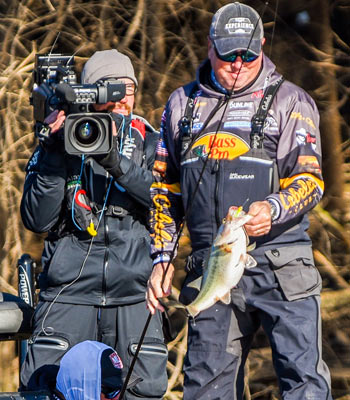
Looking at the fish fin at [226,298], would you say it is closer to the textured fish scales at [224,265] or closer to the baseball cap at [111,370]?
the textured fish scales at [224,265]

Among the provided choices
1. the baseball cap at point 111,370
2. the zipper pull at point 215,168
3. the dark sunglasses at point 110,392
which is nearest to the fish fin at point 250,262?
the zipper pull at point 215,168

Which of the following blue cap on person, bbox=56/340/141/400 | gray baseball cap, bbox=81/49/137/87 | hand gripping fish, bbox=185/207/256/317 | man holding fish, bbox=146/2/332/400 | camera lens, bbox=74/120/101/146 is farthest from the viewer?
gray baseball cap, bbox=81/49/137/87

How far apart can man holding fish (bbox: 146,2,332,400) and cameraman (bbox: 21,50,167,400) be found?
2.38 ft

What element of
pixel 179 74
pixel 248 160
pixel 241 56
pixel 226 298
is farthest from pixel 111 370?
pixel 179 74

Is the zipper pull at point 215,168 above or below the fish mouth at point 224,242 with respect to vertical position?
above

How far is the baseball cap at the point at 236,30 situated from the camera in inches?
154

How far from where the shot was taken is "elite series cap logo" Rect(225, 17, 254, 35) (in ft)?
12.9

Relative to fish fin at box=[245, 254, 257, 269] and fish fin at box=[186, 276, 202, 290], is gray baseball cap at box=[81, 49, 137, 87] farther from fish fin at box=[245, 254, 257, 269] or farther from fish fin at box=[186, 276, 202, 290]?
fish fin at box=[245, 254, 257, 269]

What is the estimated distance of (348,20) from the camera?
5914 mm

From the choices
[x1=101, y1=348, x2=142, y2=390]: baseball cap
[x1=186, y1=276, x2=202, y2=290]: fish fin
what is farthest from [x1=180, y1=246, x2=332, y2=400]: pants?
[x1=101, y1=348, x2=142, y2=390]: baseball cap

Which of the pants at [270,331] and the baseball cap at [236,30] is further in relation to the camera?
the baseball cap at [236,30]

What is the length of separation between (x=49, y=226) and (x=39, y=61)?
815mm

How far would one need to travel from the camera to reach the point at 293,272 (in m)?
3.82

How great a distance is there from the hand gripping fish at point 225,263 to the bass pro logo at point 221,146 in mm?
274
